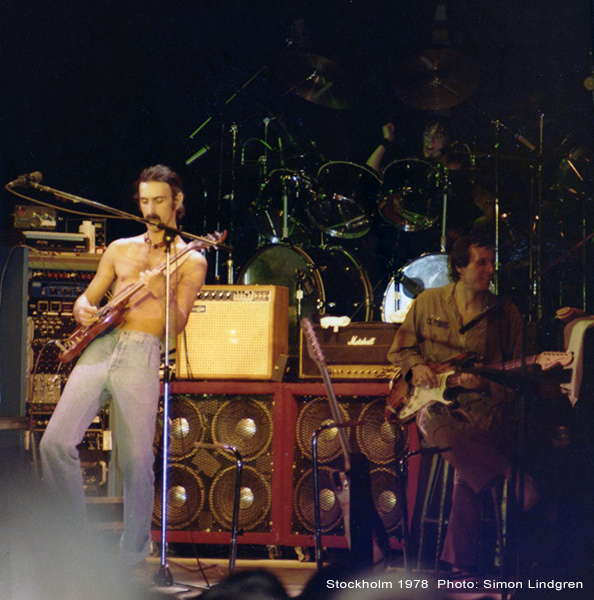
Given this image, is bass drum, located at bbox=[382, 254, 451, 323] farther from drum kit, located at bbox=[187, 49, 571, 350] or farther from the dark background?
the dark background

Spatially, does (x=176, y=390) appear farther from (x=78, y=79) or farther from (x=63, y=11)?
(x=63, y=11)

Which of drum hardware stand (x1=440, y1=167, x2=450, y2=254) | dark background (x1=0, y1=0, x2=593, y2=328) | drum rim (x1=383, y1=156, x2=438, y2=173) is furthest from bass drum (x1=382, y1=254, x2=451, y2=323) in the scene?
drum rim (x1=383, y1=156, x2=438, y2=173)

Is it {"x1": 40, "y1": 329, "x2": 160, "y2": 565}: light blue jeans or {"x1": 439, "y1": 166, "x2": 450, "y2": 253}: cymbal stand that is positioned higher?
{"x1": 439, "y1": 166, "x2": 450, "y2": 253}: cymbal stand

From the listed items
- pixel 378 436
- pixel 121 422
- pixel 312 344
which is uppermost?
pixel 312 344

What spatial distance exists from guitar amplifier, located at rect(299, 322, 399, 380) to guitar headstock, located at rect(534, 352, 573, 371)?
2.92ft

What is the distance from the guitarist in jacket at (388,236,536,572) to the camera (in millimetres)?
3656

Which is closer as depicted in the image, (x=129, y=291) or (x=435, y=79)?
(x=129, y=291)

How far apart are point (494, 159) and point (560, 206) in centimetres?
52

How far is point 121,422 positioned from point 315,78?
103 inches

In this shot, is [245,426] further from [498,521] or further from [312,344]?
[498,521]

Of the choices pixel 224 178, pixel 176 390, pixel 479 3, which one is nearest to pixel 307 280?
pixel 224 178

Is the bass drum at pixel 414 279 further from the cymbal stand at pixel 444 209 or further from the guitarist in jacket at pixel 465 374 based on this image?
the guitarist in jacket at pixel 465 374

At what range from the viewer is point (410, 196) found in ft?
17.8

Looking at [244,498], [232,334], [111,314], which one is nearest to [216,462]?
[244,498]
